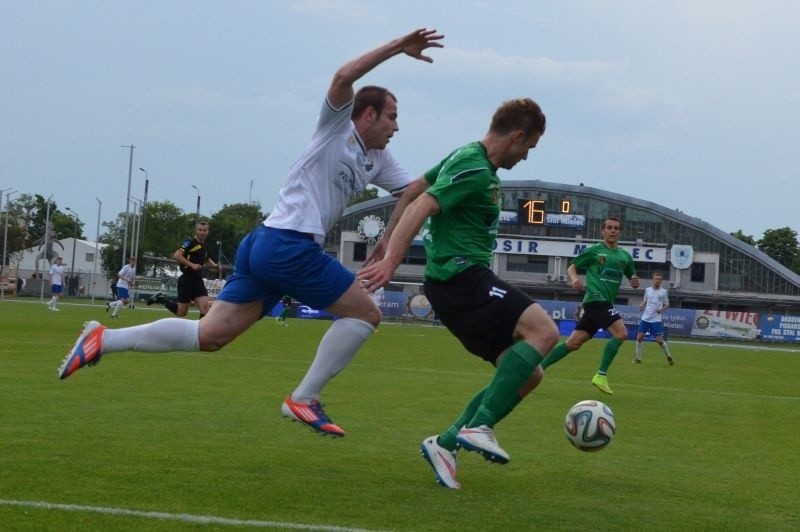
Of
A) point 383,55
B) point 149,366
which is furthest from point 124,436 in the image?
point 149,366

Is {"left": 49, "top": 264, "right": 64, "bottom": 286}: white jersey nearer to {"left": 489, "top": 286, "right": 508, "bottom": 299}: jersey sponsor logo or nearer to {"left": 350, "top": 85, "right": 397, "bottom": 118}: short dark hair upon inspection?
{"left": 350, "top": 85, "right": 397, "bottom": 118}: short dark hair

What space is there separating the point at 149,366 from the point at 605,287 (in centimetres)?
628

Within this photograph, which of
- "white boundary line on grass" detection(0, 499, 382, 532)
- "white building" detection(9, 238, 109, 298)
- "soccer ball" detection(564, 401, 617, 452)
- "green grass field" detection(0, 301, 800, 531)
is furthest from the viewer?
"white building" detection(9, 238, 109, 298)

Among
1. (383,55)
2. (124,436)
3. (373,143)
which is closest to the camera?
(383,55)

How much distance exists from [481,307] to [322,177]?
3.89ft

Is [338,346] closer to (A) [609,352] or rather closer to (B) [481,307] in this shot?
(B) [481,307]

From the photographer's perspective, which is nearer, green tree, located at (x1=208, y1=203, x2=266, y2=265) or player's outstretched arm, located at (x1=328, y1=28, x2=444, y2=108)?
player's outstretched arm, located at (x1=328, y1=28, x2=444, y2=108)

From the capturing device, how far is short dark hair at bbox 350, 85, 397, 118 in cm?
655

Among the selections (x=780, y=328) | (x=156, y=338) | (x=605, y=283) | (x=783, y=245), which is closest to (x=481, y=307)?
(x=156, y=338)

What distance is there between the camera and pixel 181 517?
4.85 m

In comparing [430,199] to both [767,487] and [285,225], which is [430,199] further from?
[767,487]

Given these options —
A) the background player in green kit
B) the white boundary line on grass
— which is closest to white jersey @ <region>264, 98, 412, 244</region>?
the white boundary line on grass

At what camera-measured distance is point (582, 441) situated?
276 inches

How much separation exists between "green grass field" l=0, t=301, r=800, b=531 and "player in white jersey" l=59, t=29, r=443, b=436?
2.10 feet
